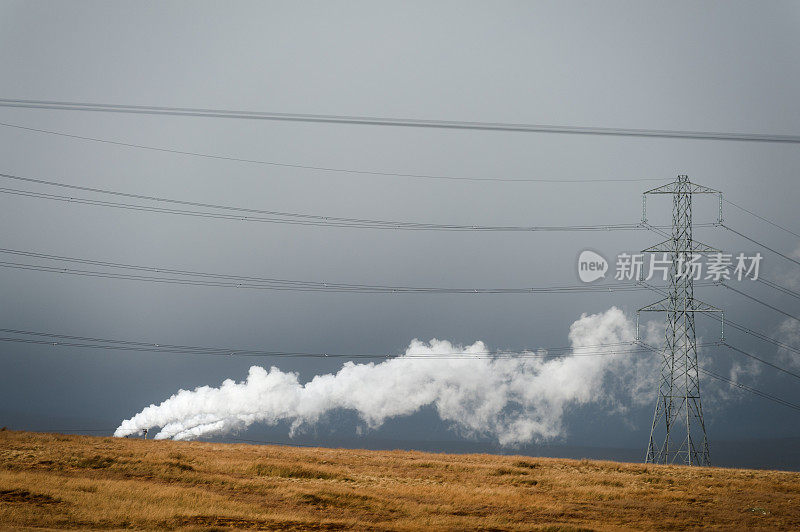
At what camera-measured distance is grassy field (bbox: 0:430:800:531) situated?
120ft

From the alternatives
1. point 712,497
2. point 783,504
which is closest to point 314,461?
point 712,497

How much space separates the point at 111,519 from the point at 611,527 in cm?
2437

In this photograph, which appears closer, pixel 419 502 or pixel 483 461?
pixel 419 502

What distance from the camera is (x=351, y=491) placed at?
44.5 metres

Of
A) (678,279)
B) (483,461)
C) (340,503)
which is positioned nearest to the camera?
(340,503)

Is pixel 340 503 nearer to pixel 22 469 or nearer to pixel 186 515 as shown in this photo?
pixel 186 515

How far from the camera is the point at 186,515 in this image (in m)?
36.2

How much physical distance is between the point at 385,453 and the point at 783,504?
32440 mm

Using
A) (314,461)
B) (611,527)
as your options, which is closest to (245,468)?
(314,461)

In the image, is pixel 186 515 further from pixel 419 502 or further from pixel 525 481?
pixel 525 481

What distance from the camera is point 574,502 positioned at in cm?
4512

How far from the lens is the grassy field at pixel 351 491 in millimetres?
36469

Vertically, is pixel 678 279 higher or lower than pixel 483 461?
higher

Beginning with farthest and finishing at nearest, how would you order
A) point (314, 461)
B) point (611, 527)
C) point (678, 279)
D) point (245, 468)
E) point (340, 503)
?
point (678, 279) < point (314, 461) < point (245, 468) < point (340, 503) < point (611, 527)
